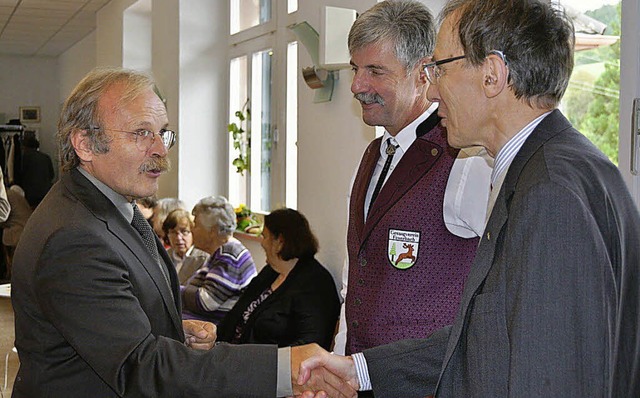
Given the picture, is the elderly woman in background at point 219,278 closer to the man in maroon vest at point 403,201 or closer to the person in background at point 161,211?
the person in background at point 161,211

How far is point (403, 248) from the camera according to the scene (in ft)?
6.81

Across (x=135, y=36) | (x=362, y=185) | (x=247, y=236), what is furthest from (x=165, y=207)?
(x=362, y=185)

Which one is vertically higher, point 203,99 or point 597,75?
point 203,99

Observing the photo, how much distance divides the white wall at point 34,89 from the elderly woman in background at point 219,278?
986cm

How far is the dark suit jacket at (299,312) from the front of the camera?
12.3 feet

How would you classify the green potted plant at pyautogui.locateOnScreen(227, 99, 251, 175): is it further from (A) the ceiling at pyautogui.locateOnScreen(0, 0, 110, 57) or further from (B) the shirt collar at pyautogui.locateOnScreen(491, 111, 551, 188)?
(B) the shirt collar at pyautogui.locateOnScreen(491, 111, 551, 188)

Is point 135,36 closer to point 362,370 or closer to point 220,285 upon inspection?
point 220,285

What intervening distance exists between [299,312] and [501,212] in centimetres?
257

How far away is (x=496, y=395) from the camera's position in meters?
1.23

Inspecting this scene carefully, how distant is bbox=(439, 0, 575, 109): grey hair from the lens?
4.34 ft

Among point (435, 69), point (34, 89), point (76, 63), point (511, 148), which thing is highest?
point (76, 63)

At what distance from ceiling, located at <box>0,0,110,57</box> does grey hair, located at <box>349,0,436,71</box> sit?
7281mm

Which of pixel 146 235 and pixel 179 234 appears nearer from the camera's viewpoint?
pixel 146 235

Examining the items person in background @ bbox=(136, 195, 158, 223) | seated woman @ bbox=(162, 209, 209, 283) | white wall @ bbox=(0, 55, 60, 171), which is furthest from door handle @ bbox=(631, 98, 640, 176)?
white wall @ bbox=(0, 55, 60, 171)
